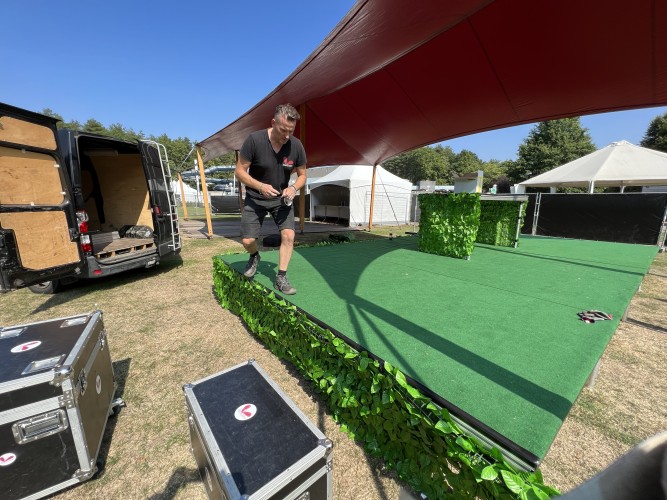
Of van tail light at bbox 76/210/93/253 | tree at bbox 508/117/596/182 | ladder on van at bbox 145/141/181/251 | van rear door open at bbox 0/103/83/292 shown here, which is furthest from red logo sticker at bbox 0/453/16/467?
tree at bbox 508/117/596/182

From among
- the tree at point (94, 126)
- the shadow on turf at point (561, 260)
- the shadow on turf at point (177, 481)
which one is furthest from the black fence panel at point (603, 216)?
the tree at point (94, 126)

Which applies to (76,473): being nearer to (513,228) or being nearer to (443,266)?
(443,266)

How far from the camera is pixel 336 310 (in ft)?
9.00

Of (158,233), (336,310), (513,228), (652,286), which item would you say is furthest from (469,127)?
(158,233)

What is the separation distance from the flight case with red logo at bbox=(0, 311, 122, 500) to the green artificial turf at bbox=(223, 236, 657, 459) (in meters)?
1.64

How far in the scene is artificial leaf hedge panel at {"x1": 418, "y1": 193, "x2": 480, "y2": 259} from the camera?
5.50m

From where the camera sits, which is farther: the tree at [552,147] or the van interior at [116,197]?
the tree at [552,147]

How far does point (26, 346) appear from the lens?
1.68 m

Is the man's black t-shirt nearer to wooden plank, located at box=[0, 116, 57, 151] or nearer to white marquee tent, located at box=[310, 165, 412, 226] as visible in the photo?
wooden plank, located at box=[0, 116, 57, 151]

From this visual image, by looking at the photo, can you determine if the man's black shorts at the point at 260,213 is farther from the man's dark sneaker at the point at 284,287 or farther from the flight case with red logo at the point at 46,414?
the flight case with red logo at the point at 46,414

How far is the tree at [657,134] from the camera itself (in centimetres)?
2946

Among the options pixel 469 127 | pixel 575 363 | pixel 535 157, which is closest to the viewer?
pixel 575 363

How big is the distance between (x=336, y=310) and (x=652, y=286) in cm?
682

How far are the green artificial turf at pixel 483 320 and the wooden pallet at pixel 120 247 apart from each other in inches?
82.7
